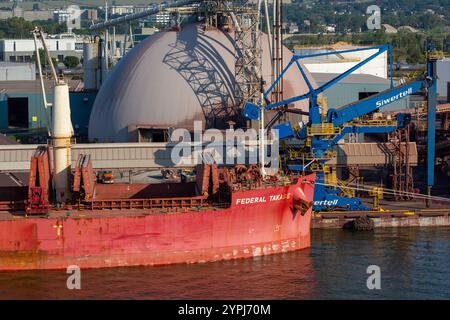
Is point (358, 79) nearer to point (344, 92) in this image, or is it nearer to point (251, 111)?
point (344, 92)

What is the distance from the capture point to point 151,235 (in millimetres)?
37406

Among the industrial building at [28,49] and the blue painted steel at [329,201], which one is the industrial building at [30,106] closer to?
the blue painted steel at [329,201]

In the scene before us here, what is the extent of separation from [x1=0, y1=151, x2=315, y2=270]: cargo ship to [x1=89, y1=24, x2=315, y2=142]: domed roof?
9988 millimetres

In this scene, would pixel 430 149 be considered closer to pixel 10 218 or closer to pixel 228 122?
pixel 228 122

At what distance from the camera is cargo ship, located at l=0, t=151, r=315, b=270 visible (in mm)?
36844

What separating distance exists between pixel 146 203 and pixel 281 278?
587 centimetres

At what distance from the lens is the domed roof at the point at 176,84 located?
163 ft

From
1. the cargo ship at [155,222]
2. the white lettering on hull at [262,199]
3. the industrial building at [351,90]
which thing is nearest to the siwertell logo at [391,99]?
the cargo ship at [155,222]

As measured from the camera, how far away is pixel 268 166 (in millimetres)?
44438

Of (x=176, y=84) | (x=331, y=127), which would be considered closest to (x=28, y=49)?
(x=176, y=84)

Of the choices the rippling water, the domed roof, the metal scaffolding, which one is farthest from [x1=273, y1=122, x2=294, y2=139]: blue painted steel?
the rippling water

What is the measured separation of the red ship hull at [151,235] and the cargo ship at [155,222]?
0.03 meters

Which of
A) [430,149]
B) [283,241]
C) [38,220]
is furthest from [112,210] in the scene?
[430,149]

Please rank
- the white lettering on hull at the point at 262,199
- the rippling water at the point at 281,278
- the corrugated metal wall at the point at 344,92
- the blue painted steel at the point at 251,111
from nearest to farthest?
the rippling water at the point at 281,278, the white lettering on hull at the point at 262,199, the blue painted steel at the point at 251,111, the corrugated metal wall at the point at 344,92
